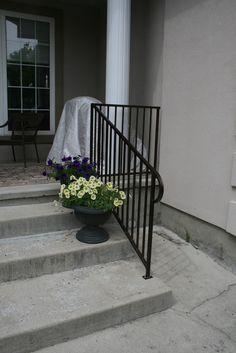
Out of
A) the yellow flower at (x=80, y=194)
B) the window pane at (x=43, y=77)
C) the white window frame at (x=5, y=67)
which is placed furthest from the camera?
the window pane at (x=43, y=77)

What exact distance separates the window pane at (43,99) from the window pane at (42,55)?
41 centimetres

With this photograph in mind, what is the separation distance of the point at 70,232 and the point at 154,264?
0.75 meters

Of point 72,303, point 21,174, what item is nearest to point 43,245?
point 72,303

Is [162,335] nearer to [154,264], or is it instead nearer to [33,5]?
[154,264]

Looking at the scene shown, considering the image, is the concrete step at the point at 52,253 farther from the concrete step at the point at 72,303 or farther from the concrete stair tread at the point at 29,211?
the concrete stair tread at the point at 29,211

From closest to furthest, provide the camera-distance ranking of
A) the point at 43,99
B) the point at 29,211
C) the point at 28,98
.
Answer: the point at 29,211
the point at 28,98
the point at 43,99

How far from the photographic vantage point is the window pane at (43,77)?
5.18 meters

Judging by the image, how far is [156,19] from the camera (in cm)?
386

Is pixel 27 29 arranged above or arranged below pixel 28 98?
above

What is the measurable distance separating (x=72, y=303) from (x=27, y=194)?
47.9 inches

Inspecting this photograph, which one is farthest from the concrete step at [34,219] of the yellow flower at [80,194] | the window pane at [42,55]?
the window pane at [42,55]

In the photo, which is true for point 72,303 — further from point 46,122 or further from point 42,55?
point 42,55

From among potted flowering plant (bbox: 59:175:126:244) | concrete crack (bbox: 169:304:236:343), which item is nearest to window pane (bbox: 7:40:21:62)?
potted flowering plant (bbox: 59:175:126:244)

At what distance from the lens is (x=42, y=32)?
5086mm
